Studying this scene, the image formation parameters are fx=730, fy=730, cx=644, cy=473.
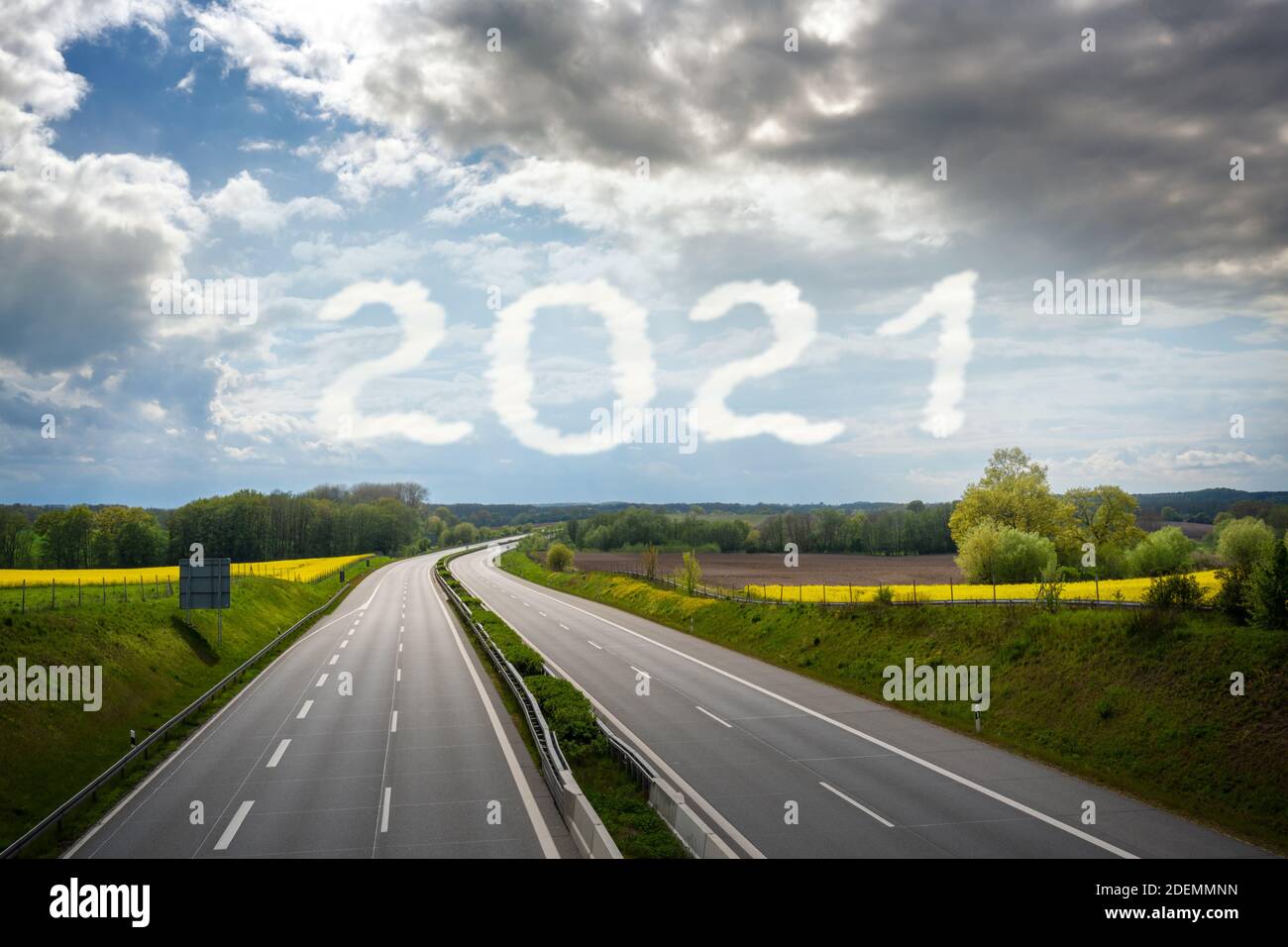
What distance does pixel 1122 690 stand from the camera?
2072 centimetres

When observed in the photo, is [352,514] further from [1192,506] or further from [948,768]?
[1192,506]

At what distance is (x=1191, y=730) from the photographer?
715 inches

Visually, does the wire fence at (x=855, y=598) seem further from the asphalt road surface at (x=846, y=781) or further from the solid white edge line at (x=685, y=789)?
the solid white edge line at (x=685, y=789)

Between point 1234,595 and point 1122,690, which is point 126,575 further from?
point 1234,595

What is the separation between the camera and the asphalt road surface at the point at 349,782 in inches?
520

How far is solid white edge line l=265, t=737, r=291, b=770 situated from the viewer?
18253mm

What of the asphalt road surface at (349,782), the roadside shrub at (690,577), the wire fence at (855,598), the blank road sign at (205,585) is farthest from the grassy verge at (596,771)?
the roadside shrub at (690,577)

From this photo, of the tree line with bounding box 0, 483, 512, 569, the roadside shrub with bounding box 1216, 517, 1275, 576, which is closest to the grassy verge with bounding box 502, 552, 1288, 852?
the roadside shrub with bounding box 1216, 517, 1275, 576

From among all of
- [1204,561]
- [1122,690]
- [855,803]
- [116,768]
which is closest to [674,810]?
[855,803]

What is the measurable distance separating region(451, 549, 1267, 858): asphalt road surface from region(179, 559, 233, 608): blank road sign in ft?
52.3

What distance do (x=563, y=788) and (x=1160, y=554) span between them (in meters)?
48.0
